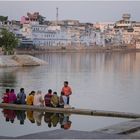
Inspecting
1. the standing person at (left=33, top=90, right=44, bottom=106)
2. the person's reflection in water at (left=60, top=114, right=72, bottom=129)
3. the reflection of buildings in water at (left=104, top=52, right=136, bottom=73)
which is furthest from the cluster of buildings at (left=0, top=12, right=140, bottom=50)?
the person's reflection in water at (left=60, top=114, right=72, bottom=129)

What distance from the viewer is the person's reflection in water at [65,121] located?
781 cm

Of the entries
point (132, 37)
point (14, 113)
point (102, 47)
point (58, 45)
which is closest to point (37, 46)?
point (58, 45)

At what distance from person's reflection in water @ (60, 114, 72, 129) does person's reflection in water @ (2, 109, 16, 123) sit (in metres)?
0.82

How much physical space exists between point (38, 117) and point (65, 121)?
54 centimetres

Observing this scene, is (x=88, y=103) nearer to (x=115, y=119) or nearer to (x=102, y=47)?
(x=115, y=119)

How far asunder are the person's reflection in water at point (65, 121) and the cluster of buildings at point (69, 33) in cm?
6379

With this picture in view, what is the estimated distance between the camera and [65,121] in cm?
810

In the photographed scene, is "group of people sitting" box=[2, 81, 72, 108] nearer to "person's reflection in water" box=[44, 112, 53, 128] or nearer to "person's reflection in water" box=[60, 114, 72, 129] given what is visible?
"person's reflection in water" box=[44, 112, 53, 128]

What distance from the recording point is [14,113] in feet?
28.7

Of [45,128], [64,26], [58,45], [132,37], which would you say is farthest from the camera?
[132,37]

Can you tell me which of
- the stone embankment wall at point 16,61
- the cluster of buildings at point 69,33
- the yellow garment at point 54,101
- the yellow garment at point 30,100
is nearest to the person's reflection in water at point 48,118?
the yellow garment at point 54,101

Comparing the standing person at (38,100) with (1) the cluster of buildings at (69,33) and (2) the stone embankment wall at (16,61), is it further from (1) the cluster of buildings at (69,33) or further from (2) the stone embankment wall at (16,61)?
(1) the cluster of buildings at (69,33)

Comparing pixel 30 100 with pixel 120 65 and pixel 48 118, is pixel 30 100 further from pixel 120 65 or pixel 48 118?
pixel 120 65

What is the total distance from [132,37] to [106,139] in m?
111
